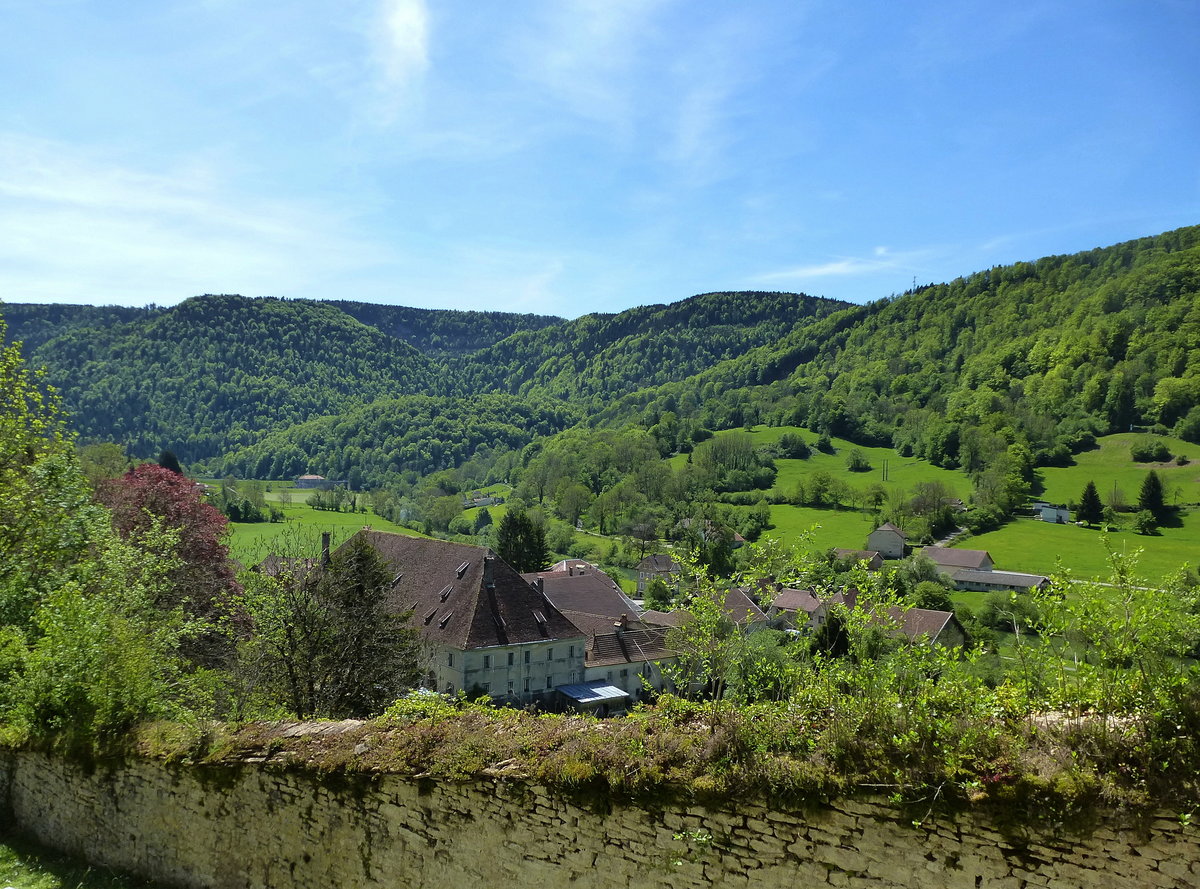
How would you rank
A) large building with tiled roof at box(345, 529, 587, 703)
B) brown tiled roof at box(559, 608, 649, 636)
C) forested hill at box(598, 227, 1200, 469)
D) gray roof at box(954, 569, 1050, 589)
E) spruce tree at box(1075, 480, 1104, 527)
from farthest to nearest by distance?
forested hill at box(598, 227, 1200, 469)
spruce tree at box(1075, 480, 1104, 527)
gray roof at box(954, 569, 1050, 589)
brown tiled roof at box(559, 608, 649, 636)
large building with tiled roof at box(345, 529, 587, 703)

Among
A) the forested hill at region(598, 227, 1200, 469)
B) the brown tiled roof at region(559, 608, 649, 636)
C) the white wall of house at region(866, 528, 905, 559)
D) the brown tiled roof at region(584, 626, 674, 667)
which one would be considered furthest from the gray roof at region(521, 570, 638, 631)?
the forested hill at region(598, 227, 1200, 469)

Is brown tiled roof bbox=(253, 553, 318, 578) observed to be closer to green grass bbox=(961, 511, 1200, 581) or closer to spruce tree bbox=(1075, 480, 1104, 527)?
green grass bbox=(961, 511, 1200, 581)

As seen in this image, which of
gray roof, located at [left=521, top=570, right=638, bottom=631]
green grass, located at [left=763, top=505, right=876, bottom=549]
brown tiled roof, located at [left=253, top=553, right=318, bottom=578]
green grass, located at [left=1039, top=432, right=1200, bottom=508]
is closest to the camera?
brown tiled roof, located at [left=253, top=553, right=318, bottom=578]

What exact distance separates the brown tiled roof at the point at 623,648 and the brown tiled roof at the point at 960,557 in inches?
1870

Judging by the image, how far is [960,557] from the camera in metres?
80.9

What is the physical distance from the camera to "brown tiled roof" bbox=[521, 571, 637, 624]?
163ft

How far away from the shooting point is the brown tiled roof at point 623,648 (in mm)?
38500

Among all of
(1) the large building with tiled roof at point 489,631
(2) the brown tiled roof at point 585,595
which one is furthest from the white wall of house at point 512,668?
(2) the brown tiled roof at point 585,595

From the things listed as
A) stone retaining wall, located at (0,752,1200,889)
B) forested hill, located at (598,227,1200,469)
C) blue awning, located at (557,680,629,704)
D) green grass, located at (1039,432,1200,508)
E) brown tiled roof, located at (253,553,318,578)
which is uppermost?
forested hill, located at (598,227,1200,469)

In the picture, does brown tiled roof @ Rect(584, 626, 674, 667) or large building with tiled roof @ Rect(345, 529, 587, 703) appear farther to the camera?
brown tiled roof @ Rect(584, 626, 674, 667)

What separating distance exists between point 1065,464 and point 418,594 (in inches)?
4376

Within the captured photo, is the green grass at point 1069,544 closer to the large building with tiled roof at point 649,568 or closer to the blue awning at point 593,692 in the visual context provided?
the large building with tiled roof at point 649,568

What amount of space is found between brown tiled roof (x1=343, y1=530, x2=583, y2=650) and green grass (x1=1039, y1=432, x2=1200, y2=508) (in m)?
86.2

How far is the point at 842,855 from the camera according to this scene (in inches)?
245
